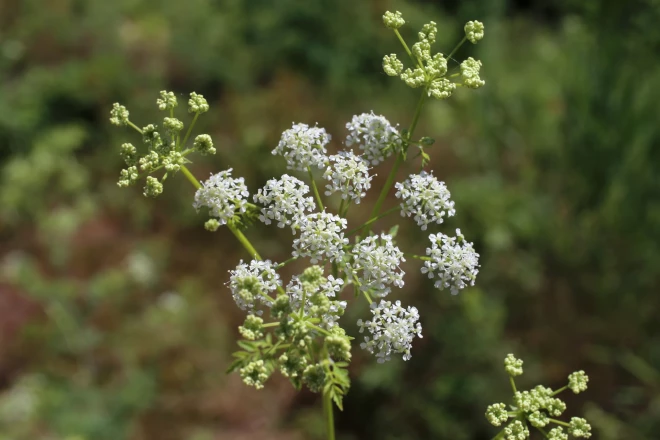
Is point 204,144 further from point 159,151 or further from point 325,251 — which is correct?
point 325,251

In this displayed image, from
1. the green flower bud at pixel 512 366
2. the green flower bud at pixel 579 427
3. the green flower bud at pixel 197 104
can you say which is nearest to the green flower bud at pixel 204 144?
the green flower bud at pixel 197 104

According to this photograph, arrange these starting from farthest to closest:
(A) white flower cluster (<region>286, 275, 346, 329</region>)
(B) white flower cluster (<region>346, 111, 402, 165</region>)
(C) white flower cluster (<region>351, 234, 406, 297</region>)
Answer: (B) white flower cluster (<region>346, 111, 402, 165</region>) < (C) white flower cluster (<region>351, 234, 406, 297</region>) < (A) white flower cluster (<region>286, 275, 346, 329</region>)

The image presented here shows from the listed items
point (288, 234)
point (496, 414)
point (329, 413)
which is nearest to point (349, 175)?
point (329, 413)

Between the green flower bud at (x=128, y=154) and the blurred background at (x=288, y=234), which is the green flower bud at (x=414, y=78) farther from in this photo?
the blurred background at (x=288, y=234)

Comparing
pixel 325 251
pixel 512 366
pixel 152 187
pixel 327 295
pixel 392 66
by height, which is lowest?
pixel 512 366

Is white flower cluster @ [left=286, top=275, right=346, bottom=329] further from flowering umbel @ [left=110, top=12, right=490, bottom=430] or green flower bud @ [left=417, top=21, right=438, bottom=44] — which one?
green flower bud @ [left=417, top=21, right=438, bottom=44]

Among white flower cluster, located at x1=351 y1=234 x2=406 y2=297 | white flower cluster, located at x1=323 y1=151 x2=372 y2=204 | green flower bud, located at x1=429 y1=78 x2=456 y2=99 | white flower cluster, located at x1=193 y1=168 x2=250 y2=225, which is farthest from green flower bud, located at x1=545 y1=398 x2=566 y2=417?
white flower cluster, located at x1=193 y1=168 x2=250 y2=225
